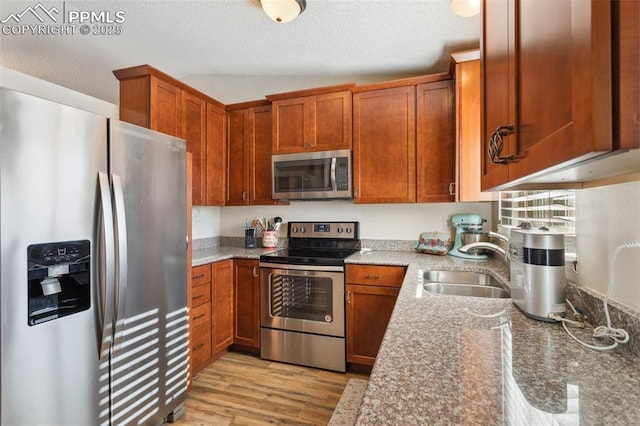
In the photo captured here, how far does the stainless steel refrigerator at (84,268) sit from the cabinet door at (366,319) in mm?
1259

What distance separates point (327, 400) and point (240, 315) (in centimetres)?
106

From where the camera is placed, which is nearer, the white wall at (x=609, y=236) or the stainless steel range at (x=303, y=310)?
the white wall at (x=609, y=236)

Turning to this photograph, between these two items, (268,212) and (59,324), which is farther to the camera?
(268,212)

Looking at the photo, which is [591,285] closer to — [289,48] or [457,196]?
[457,196]

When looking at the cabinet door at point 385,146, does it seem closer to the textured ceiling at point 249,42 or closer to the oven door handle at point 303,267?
the textured ceiling at point 249,42

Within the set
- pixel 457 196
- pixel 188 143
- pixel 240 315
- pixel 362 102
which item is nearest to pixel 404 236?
pixel 457 196

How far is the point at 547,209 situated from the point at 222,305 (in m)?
2.40

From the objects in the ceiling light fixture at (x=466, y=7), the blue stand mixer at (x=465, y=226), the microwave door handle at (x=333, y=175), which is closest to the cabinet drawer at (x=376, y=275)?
the blue stand mixer at (x=465, y=226)

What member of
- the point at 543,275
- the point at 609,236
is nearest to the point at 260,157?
the point at 543,275

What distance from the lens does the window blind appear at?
1.18 meters

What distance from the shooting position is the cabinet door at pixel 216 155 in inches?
112

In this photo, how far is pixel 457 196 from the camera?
7.21 feet

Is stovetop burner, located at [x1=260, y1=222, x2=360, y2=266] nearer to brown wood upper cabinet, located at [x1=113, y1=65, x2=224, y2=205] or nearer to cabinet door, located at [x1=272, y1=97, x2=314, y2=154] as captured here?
cabinet door, located at [x1=272, y1=97, x2=314, y2=154]

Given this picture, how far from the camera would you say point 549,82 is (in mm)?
519
